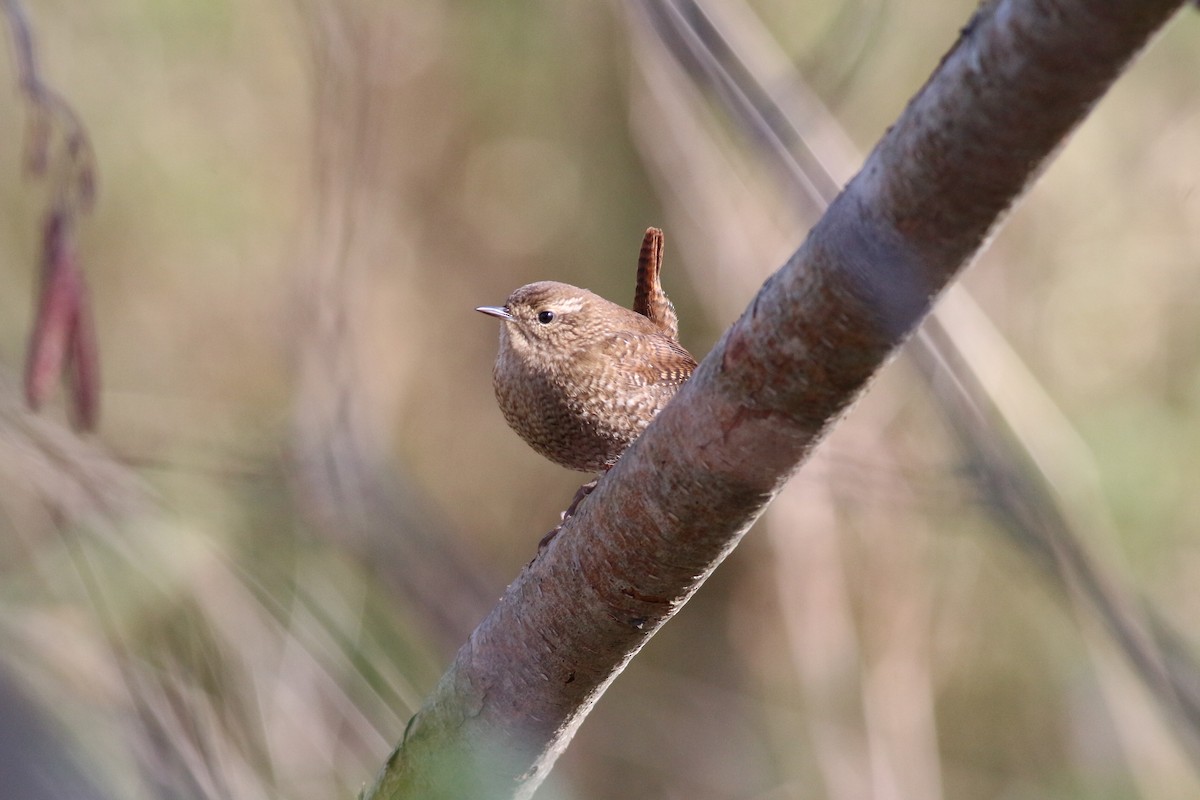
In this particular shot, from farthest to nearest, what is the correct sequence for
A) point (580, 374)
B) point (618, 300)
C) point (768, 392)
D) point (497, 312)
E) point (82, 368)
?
1. point (618, 300)
2. point (497, 312)
3. point (580, 374)
4. point (82, 368)
5. point (768, 392)

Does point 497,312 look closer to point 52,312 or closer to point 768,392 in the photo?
point 52,312

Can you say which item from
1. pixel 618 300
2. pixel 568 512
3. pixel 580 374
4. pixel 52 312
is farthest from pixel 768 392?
pixel 618 300

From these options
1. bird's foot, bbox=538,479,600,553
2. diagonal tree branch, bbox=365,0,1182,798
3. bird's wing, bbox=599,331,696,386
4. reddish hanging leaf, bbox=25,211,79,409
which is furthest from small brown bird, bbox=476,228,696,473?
reddish hanging leaf, bbox=25,211,79,409

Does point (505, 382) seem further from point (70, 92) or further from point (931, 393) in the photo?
point (70, 92)

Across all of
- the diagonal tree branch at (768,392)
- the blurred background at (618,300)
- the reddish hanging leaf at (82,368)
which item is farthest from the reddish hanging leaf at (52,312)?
the blurred background at (618,300)

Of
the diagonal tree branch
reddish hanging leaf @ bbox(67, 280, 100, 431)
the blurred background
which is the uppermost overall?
the diagonal tree branch

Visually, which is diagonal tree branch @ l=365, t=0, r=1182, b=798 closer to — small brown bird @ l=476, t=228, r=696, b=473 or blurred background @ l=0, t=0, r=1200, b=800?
small brown bird @ l=476, t=228, r=696, b=473

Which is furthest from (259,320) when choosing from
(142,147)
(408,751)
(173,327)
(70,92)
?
(408,751)
